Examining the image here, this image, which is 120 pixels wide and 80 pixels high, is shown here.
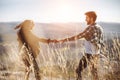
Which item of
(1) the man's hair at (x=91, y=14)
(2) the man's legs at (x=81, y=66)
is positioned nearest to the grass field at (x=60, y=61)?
(2) the man's legs at (x=81, y=66)

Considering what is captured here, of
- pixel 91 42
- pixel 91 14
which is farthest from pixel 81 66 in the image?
pixel 91 14

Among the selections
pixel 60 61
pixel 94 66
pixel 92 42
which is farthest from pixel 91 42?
pixel 60 61

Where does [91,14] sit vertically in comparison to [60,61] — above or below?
above

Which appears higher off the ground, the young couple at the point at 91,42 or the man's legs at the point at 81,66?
the young couple at the point at 91,42

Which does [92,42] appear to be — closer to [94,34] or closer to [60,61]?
[94,34]

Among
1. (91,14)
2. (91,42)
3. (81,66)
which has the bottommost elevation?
(81,66)

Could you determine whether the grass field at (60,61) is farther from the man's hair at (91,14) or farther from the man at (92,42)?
the man's hair at (91,14)

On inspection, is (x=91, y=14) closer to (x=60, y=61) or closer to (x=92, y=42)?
(x=92, y=42)

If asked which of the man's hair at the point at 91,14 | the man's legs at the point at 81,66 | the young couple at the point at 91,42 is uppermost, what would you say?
the man's hair at the point at 91,14

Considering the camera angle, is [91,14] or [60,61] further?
[60,61]

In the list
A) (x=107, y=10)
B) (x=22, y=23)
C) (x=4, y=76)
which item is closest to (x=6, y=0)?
(x=22, y=23)

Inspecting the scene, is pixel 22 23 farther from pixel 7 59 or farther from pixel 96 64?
pixel 96 64

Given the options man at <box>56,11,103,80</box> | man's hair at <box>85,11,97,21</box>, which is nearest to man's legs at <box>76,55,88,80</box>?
man at <box>56,11,103,80</box>

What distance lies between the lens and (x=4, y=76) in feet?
15.9
